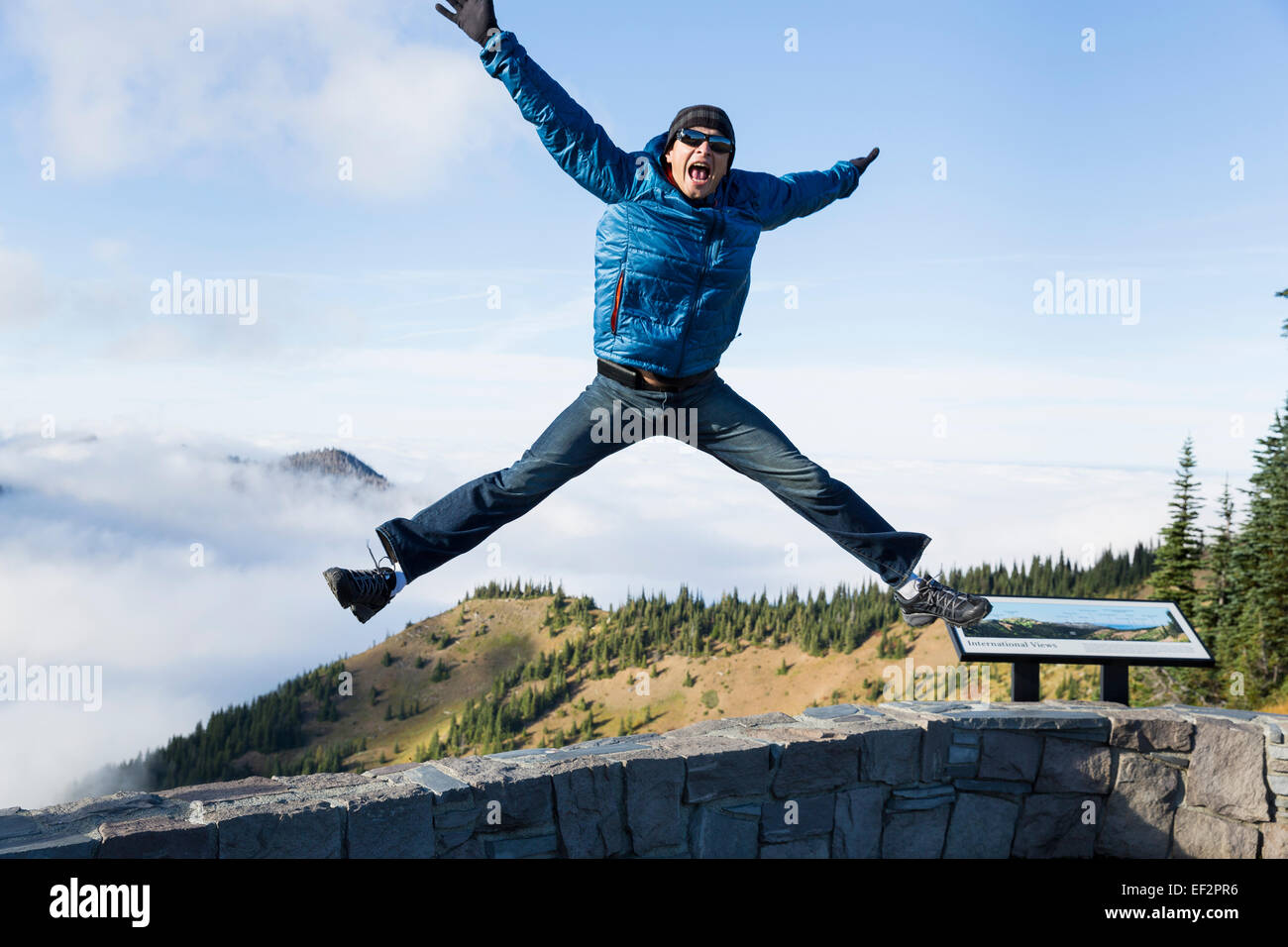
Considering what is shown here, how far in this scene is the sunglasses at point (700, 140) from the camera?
390 cm

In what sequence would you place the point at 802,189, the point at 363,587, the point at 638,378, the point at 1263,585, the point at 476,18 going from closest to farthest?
the point at 476,18, the point at 363,587, the point at 638,378, the point at 802,189, the point at 1263,585

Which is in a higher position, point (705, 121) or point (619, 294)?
point (705, 121)

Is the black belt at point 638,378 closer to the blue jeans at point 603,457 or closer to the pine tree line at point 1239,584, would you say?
the blue jeans at point 603,457

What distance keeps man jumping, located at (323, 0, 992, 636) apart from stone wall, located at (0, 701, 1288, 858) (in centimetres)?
85

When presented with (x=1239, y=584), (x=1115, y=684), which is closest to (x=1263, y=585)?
(x=1239, y=584)

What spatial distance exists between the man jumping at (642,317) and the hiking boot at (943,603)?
84 cm

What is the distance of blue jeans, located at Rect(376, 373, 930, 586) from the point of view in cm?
394

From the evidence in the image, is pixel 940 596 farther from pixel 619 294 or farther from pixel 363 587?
pixel 363 587

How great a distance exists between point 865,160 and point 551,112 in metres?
1.61

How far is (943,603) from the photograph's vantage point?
4.43 metres

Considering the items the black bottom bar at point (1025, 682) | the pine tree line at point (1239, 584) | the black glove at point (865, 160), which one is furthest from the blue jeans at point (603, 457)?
the pine tree line at point (1239, 584)

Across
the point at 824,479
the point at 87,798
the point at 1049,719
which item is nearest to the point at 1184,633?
the point at 1049,719

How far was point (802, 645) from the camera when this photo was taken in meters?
28.5
